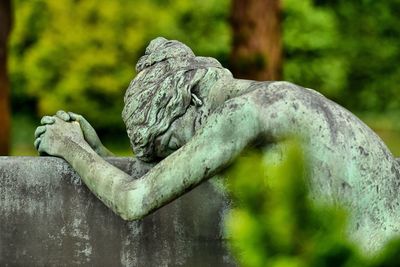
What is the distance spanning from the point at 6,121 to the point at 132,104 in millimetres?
8677

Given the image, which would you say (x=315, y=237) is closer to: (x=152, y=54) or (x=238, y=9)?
(x=152, y=54)

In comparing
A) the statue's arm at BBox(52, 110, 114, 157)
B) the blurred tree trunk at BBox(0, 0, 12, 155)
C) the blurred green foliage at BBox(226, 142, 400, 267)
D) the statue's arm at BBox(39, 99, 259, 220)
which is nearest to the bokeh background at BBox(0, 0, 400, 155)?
the blurred tree trunk at BBox(0, 0, 12, 155)

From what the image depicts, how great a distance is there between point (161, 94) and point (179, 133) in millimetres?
150

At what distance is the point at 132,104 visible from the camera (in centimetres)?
372

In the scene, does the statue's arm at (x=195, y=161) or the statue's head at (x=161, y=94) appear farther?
the statue's head at (x=161, y=94)

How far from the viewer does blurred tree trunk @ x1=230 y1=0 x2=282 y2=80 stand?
1133 cm

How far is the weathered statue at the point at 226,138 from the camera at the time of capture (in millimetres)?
3371

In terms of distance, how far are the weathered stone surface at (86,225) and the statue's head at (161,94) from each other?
0.31 metres

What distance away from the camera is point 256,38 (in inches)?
451

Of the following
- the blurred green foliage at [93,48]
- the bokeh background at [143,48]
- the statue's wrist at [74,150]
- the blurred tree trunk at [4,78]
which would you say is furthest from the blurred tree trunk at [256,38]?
the blurred green foliage at [93,48]

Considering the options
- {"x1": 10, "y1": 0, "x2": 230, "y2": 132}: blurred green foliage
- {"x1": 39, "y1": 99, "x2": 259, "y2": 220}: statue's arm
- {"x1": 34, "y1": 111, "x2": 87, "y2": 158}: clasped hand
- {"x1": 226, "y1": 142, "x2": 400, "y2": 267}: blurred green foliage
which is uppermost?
{"x1": 10, "y1": 0, "x2": 230, "y2": 132}: blurred green foliage

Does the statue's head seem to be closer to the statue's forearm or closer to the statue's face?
the statue's face

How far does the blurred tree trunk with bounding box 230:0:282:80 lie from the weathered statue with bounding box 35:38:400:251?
7555mm

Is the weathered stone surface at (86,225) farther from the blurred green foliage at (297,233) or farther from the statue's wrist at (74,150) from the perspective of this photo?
the blurred green foliage at (297,233)
